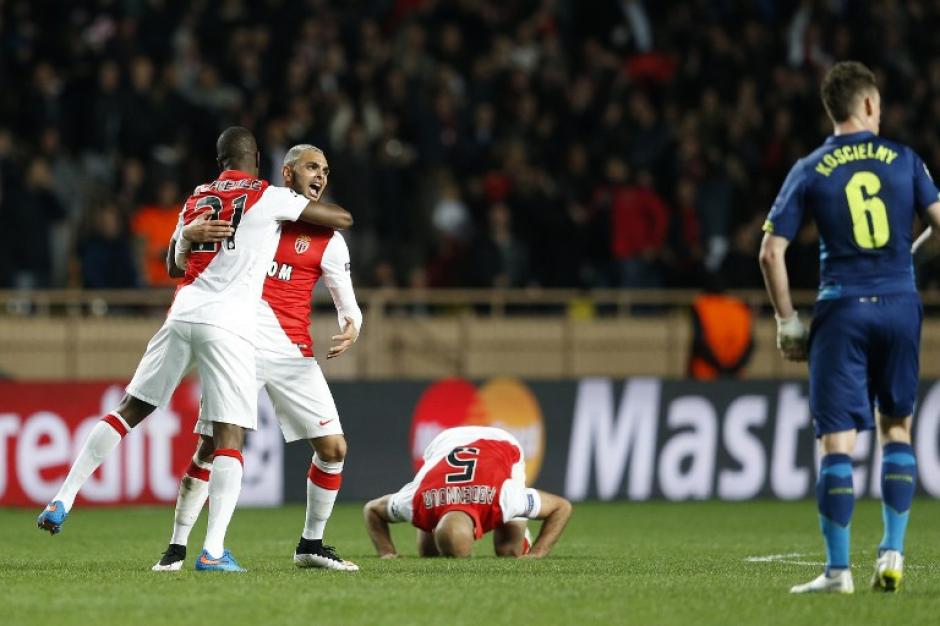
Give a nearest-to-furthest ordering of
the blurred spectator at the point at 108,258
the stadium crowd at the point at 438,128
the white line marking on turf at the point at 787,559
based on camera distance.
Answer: the white line marking on turf at the point at 787,559 → the blurred spectator at the point at 108,258 → the stadium crowd at the point at 438,128

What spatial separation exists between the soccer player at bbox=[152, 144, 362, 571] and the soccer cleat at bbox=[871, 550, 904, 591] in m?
2.80

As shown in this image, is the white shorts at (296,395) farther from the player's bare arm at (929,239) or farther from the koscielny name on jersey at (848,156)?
the player's bare arm at (929,239)

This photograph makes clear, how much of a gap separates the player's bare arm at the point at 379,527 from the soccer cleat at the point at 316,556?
0.62 m

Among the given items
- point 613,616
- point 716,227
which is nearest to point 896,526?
point 613,616

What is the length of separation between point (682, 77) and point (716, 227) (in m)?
2.94

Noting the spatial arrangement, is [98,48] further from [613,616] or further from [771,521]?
[613,616]

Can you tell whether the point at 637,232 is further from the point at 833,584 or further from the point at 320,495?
the point at 833,584

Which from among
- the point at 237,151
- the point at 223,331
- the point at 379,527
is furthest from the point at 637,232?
the point at 223,331

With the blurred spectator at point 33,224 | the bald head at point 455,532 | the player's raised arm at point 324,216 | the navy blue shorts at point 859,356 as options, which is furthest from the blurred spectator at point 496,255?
the navy blue shorts at point 859,356

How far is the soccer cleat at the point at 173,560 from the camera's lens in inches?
350

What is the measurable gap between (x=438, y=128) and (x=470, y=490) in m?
10.4

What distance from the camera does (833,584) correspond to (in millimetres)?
7719

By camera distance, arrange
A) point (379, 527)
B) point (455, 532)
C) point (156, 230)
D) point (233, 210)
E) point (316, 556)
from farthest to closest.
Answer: point (156, 230), point (379, 527), point (455, 532), point (316, 556), point (233, 210)

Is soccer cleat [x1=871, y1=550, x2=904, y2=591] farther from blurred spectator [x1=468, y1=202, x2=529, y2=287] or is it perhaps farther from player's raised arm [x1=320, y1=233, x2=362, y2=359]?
blurred spectator [x1=468, y1=202, x2=529, y2=287]
